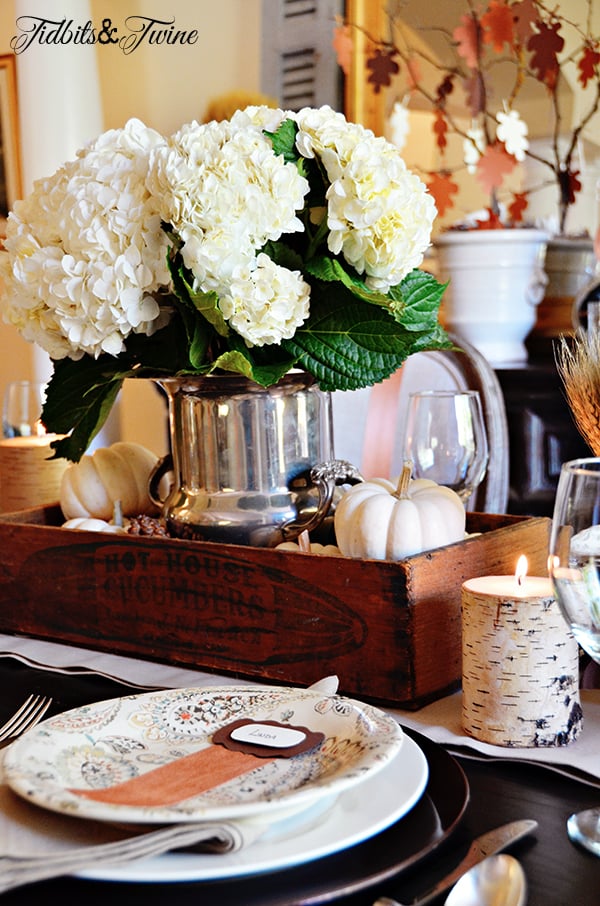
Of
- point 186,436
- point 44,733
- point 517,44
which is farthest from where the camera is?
point 517,44

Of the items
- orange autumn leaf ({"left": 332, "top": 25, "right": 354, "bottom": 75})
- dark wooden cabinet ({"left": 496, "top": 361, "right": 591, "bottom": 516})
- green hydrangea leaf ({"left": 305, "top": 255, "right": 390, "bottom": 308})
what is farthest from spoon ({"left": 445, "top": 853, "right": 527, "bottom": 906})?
orange autumn leaf ({"left": 332, "top": 25, "right": 354, "bottom": 75})

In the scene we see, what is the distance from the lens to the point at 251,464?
0.81 metres

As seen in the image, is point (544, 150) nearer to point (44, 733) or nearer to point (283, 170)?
point (283, 170)

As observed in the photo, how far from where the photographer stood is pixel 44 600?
2.88 feet

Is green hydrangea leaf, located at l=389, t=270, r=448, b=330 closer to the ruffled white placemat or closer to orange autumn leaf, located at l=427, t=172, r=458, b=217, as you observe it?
the ruffled white placemat

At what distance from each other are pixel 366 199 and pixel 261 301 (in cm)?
11

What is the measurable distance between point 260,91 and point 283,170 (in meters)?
2.21

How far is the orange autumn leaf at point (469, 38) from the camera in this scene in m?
2.07

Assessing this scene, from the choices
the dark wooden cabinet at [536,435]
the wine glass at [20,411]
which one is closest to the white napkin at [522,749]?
the wine glass at [20,411]

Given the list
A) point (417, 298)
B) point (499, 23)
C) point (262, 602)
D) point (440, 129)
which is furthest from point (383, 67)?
point (262, 602)

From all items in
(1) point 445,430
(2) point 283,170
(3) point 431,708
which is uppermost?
(2) point 283,170

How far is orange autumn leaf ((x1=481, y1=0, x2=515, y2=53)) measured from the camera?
1.99 metres

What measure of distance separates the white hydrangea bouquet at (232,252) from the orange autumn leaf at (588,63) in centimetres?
135

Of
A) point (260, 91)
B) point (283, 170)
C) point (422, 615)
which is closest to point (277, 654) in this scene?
point (422, 615)
